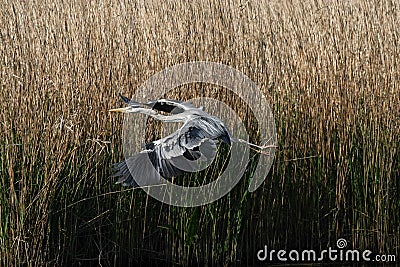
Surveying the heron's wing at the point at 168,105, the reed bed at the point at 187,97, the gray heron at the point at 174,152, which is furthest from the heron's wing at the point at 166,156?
the reed bed at the point at 187,97

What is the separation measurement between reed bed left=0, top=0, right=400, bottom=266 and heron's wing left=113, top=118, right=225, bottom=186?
0.67 meters

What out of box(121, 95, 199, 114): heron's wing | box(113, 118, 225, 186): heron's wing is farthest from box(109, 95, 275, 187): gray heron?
box(121, 95, 199, 114): heron's wing

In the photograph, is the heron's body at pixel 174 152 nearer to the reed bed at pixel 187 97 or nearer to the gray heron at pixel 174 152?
the gray heron at pixel 174 152

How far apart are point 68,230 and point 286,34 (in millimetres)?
1907

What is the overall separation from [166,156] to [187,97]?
138cm

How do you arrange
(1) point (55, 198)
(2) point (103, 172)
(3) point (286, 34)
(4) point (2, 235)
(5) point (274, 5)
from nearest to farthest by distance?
(4) point (2, 235) → (1) point (55, 198) → (2) point (103, 172) → (3) point (286, 34) → (5) point (274, 5)

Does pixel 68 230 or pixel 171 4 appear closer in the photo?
pixel 68 230

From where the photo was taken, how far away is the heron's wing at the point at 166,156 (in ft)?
9.93

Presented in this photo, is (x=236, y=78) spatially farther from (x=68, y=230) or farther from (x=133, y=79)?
(x=68, y=230)

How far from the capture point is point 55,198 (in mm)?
3902

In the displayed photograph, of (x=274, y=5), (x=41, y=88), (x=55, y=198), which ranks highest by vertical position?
(x=274, y=5)

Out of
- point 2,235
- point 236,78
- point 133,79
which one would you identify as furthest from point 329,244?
point 2,235

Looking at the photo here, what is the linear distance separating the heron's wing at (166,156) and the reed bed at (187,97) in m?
0.67

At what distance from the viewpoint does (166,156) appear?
3010 millimetres
